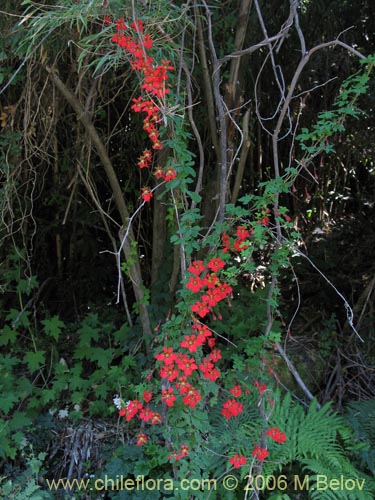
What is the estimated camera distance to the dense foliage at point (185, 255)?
A: 226 centimetres

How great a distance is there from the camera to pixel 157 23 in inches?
84.8

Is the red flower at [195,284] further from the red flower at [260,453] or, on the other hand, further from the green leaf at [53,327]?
the green leaf at [53,327]

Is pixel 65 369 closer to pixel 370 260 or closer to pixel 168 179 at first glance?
pixel 168 179

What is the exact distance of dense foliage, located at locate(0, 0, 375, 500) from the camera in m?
2.26

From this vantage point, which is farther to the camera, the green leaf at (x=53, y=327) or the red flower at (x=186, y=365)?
the green leaf at (x=53, y=327)

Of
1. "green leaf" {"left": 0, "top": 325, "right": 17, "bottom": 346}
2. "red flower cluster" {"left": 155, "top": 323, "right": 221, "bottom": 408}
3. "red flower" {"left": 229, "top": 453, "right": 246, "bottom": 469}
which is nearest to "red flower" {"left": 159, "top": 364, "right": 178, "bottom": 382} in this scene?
"red flower cluster" {"left": 155, "top": 323, "right": 221, "bottom": 408}

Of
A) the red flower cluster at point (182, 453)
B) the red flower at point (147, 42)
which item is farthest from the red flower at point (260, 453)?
the red flower at point (147, 42)

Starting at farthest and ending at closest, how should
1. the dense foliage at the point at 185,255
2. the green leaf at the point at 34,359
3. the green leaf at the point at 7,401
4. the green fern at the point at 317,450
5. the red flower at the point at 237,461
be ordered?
the green leaf at the point at 34,359 → the green leaf at the point at 7,401 → the green fern at the point at 317,450 → the red flower at the point at 237,461 → the dense foliage at the point at 185,255

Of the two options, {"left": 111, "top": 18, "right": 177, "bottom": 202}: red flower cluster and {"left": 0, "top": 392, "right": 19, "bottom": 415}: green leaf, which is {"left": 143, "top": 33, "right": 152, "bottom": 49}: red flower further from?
{"left": 0, "top": 392, "right": 19, "bottom": 415}: green leaf

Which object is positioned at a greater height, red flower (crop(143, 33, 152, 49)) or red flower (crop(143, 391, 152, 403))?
red flower (crop(143, 33, 152, 49))

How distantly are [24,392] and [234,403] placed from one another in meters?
1.19

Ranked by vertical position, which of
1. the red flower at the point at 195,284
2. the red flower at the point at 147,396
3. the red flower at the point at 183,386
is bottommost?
the red flower at the point at 147,396

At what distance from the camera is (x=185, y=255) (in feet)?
8.11

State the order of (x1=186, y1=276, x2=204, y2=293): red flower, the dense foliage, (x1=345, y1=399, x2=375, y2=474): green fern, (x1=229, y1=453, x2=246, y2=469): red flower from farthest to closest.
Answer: (x1=345, y1=399, x2=375, y2=474): green fern → (x1=229, y1=453, x2=246, y2=469): red flower → the dense foliage → (x1=186, y1=276, x2=204, y2=293): red flower
